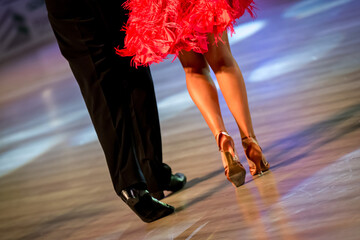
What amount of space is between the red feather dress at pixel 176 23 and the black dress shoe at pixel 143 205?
0.43m

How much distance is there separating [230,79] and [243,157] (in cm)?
44

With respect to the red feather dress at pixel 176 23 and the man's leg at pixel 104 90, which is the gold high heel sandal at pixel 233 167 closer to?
the man's leg at pixel 104 90

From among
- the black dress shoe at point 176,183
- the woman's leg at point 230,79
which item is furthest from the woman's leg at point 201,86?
the black dress shoe at point 176,183

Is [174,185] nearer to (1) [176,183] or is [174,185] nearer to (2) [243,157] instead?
(1) [176,183]

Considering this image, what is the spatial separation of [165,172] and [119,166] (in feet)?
0.81

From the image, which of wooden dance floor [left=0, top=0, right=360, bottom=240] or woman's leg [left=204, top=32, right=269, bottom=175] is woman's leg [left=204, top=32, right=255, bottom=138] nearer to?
woman's leg [left=204, top=32, right=269, bottom=175]

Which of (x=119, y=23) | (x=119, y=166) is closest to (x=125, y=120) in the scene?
(x=119, y=166)

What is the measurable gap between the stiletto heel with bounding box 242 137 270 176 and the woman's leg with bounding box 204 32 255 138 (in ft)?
0.07

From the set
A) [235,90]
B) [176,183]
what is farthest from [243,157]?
[235,90]

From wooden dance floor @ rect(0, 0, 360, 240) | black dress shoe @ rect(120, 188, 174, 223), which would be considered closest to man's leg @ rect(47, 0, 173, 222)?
black dress shoe @ rect(120, 188, 174, 223)

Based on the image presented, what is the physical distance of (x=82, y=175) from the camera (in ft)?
9.31

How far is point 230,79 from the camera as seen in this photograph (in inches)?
77.6

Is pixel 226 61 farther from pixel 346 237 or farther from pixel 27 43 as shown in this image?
pixel 27 43

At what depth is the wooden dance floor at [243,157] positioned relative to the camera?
1.62 meters
